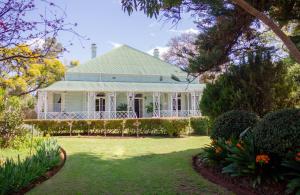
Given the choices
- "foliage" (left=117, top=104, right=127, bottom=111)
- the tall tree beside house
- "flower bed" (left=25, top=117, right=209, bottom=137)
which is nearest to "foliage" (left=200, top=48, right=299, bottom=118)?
the tall tree beside house

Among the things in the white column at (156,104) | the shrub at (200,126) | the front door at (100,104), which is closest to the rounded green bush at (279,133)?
the shrub at (200,126)

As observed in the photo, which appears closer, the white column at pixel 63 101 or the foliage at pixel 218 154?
the foliage at pixel 218 154

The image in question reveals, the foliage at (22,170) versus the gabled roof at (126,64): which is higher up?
the gabled roof at (126,64)

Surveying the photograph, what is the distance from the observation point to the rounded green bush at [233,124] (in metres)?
8.41

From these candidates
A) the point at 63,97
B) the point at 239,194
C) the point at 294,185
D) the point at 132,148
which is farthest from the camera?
the point at 63,97

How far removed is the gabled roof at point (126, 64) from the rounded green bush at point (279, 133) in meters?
24.1

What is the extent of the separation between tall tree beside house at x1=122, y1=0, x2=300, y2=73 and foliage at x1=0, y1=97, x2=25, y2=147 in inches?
291

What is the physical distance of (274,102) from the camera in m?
9.95

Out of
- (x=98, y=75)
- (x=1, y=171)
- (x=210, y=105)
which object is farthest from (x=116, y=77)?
(x=1, y=171)

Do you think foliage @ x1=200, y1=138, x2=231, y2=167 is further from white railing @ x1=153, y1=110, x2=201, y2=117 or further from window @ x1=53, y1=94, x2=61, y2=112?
window @ x1=53, y1=94, x2=61, y2=112

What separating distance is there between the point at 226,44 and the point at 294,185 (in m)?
5.98

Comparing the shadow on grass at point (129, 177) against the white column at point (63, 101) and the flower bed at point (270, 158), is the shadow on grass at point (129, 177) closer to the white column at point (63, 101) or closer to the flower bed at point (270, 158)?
the flower bed at point (270, 158)

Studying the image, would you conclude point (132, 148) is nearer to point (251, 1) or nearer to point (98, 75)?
point (251, 1)

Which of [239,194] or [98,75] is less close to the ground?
[98,75]
